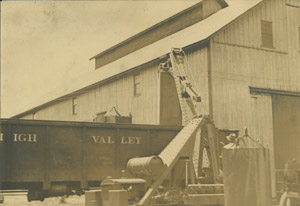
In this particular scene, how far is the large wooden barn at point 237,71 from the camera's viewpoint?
1947cm

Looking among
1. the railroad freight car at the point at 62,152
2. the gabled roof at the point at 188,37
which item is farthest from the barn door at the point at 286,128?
the railroad freight car at the point at 62,152

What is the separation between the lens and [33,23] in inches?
651

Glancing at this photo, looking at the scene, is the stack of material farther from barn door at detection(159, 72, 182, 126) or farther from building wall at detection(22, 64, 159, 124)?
building wall at detection(22, 64, 159, 124)

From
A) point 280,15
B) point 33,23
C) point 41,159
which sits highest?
point 280,15

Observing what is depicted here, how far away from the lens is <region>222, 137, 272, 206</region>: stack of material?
9.15m

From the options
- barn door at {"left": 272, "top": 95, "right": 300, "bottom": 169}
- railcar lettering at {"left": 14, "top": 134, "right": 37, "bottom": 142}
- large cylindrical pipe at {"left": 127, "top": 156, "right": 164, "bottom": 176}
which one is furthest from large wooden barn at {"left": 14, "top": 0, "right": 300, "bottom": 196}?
railcar lettering at {"left": 14, "top": 134, "right": 37, "bottom": 142}

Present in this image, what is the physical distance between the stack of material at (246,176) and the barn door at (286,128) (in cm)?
1162

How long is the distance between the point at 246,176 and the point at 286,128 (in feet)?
41.7

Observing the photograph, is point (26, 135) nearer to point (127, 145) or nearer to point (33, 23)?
point (127, 145)

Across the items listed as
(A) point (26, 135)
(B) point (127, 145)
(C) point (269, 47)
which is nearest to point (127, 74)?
(C) point (269, 47)

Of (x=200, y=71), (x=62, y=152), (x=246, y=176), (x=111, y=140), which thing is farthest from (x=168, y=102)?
(x=246, y=176)

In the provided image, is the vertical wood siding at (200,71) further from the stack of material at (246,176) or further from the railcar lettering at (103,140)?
the stack of material at (246,176)

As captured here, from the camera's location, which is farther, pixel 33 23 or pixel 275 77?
pixel 275 77

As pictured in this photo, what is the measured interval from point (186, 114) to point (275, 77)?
706cm
